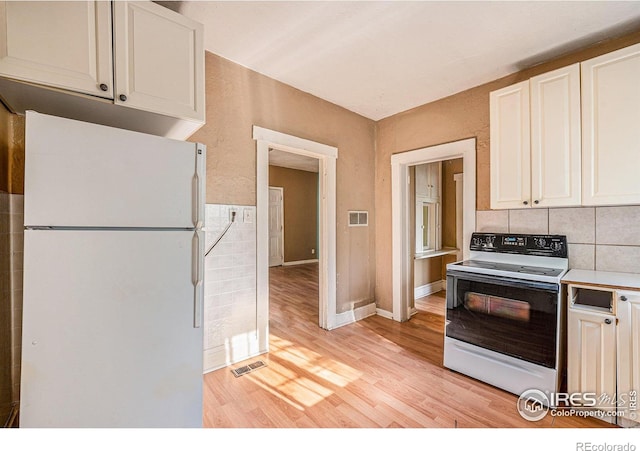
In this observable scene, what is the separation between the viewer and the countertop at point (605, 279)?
1.58 m

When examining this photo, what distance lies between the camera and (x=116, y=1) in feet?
Result: 4.32

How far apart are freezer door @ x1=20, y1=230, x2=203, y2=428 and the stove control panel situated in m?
2.43

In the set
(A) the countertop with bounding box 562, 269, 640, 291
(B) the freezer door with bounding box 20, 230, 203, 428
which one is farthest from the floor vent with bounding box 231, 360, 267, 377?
(A) the countertop with bounding box 562, 269, 640, 291

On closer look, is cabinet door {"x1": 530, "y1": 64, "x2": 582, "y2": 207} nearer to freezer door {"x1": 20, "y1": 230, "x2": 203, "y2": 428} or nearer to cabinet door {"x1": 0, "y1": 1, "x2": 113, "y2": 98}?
freezer door {"x1": 20, "y1": 230, "x2": 203, "y2": 428}

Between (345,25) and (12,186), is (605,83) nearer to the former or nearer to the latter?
(345,25)

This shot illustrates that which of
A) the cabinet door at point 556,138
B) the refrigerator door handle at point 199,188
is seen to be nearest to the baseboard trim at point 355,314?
the cabinet door at point 556,138

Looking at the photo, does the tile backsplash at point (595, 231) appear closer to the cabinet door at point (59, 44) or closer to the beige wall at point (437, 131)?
the beige wall at point (437, 131)

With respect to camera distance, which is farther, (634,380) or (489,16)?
(489,16)

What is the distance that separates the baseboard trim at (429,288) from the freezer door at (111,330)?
142 inches

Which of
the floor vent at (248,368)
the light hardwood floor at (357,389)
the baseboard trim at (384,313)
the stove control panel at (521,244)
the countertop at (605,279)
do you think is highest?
the stove control panel at (521,244)

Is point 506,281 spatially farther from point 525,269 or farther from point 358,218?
point 358,218

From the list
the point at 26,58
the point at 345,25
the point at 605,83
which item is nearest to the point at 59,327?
the point at 26,58

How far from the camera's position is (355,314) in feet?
10.9

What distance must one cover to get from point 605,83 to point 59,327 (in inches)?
128
